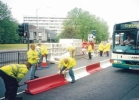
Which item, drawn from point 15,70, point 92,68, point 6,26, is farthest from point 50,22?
point 15,70

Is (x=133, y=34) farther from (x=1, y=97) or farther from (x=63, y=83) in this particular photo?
(x=1, y=97)

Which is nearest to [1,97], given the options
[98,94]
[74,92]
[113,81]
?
[74,92]

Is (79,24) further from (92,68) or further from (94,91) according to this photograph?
(94,91)

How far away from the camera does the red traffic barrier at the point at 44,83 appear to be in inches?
291

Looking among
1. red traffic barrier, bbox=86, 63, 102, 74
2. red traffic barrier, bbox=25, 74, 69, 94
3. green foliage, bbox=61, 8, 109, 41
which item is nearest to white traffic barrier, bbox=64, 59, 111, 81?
red traffic barrier, bbox=86, 63, 102, 74

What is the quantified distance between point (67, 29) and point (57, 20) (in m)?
81.0

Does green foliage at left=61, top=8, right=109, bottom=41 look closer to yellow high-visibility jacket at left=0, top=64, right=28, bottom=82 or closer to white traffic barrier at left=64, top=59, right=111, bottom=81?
white traffic barrier at left=64, top=59, right=111, bottom=81

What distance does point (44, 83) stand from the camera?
8086mm

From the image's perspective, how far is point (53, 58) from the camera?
17.7 meters

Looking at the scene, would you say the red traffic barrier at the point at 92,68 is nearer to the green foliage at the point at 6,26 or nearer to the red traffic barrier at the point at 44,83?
the red traffic barrier at the point at 44,83

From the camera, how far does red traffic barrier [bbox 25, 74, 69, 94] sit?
7.39m

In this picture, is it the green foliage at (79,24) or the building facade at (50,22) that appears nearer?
the green foliage at (79,24)

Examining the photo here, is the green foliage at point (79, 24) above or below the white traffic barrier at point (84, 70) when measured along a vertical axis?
above

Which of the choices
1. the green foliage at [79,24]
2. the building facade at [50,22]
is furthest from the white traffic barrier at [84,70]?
the building facade at [50,22]
